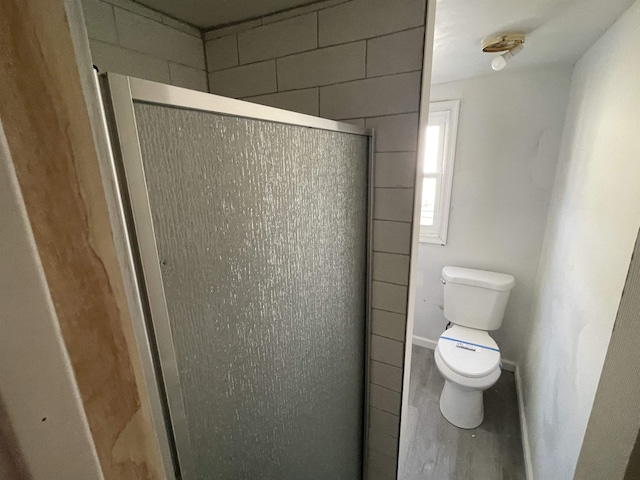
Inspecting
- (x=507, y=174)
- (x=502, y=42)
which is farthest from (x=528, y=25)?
(x=507, y=174)

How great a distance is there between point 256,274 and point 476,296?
1.91 metres

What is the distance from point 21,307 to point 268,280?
1.31ft

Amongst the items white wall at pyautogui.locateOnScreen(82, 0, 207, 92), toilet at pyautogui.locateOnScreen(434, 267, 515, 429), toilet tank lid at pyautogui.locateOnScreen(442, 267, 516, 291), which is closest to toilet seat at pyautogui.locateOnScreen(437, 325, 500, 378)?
toilet at pyautogui.locateOnScreen(434, 267, 515, 429)

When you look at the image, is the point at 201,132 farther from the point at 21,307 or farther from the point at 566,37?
the point at 566,37

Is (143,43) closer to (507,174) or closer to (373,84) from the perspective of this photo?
(373,84)

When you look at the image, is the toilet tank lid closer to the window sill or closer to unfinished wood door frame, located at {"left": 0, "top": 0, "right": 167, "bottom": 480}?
the window sill

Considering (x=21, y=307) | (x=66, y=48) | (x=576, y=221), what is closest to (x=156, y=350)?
(x=21, y=307)

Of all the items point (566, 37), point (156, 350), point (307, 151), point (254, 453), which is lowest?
point (254, 453)

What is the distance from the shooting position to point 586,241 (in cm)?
112

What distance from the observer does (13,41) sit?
0.64 ft

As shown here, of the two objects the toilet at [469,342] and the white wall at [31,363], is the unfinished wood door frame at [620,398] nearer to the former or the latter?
the white wall at [31,363]

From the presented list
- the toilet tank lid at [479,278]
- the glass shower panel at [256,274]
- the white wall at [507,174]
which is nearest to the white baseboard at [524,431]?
the white wall at [507,174]

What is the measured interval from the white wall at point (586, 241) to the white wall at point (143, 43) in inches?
58.6

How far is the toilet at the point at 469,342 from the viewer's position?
67.5 inches
